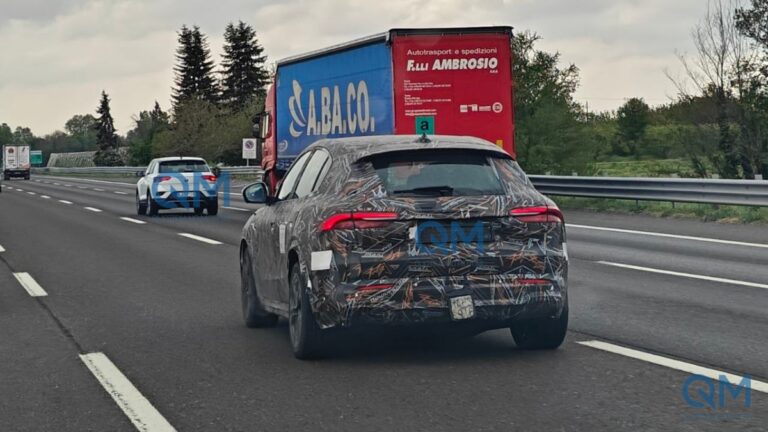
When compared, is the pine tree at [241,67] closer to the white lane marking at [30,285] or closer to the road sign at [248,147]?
the road sign at [248,147]

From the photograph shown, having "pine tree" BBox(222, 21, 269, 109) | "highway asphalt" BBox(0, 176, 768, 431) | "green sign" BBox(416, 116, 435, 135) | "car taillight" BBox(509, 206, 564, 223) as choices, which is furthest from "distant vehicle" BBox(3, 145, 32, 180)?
"car taillight" BBox(509, 206, 564, 223)

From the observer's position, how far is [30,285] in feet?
42.1

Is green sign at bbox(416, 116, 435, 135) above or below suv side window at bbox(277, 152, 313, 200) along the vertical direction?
above

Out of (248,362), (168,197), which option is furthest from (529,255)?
(168,197)

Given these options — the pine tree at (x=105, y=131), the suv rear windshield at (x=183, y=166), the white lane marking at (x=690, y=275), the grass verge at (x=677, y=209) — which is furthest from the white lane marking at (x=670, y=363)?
the pine tree at (x=105, y=131)

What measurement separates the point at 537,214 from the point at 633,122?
12915 cm

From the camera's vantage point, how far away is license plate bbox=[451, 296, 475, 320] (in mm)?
6910

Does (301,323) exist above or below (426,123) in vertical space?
below

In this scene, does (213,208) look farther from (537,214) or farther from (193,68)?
(193,68)

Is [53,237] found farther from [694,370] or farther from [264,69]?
[264,69]

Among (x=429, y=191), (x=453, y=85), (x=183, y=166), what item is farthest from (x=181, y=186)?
(x=429, y=191)

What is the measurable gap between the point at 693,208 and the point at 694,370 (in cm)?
1679

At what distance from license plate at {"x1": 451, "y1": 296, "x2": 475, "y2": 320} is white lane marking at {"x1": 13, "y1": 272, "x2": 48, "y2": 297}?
6.23 meters

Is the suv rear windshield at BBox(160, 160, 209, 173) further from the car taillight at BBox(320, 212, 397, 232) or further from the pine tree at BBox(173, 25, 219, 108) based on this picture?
the pine tree at BBox(173, 25, 219, 108)
